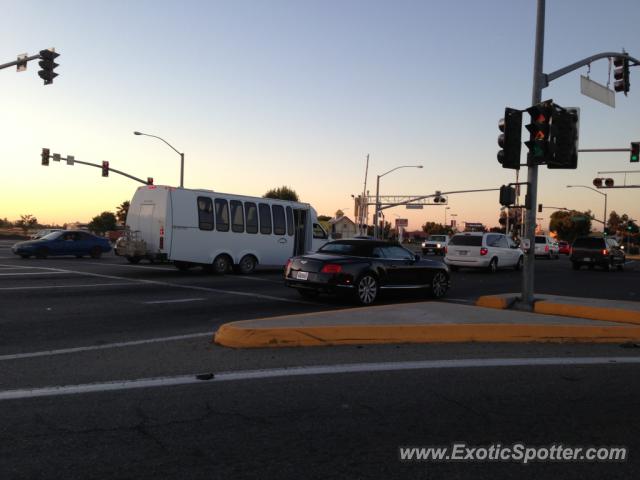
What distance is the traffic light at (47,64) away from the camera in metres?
20.9

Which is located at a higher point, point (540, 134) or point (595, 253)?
point (540, 134)

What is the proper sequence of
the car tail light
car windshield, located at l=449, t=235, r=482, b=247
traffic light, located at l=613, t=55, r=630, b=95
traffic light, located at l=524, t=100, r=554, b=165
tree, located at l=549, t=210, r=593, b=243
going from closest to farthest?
traffic light, located at l=524, t=100, r=554, b=165, the car tail light, traffic light, located at l=613, t=55, r=630, b=95, car windshield, located at l=449, t=235, r=482, b=247, tree, located at l=549, t=210, r=593, b=243

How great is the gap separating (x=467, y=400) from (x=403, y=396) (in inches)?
22.8

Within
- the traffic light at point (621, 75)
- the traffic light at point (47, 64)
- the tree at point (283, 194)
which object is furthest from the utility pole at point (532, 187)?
the tree at point (283, 194)

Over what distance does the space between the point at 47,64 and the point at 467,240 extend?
18.3 meters

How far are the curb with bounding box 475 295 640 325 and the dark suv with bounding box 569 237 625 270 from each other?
21.7 meters

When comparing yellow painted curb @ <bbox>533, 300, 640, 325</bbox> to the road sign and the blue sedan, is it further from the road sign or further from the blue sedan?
the blue sedan

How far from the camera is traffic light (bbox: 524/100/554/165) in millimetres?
10992

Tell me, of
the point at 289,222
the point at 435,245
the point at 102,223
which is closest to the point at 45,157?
the point at 289,222

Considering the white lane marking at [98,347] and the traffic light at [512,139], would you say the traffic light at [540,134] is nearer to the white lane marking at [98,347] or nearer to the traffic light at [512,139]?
the traffic light at [512,139]

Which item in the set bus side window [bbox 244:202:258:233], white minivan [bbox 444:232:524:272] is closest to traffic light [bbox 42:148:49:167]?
bus side window [bbox 244:202:258:233]

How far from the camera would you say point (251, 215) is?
20.9 metres

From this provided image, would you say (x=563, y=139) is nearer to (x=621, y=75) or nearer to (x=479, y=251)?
(x=621, y=75)

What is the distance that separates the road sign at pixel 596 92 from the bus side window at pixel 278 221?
447 inches
